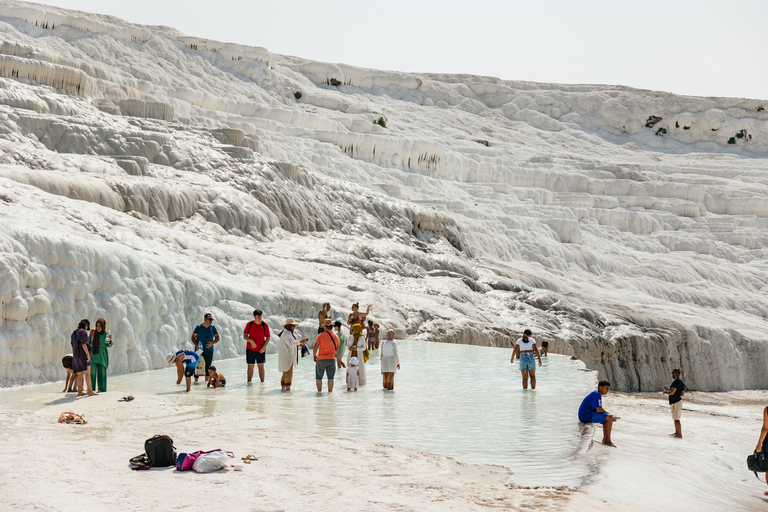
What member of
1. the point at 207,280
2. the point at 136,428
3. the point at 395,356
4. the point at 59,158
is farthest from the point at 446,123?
the point at 136,428

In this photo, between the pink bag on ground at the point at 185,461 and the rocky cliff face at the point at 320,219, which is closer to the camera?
the pink bag on ground at the point at 185,461

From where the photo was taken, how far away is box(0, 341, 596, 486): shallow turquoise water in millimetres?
8555

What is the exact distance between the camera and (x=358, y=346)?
515 inches

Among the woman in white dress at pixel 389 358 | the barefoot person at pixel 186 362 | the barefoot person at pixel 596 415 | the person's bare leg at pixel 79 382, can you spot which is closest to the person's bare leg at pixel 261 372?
the barefoot person at pixel 186 362

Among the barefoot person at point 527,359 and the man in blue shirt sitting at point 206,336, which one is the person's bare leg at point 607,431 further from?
the man in blue shirt sitting at point 206,336

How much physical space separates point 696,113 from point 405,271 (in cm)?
5213

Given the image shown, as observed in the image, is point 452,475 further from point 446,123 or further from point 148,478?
point 446,123

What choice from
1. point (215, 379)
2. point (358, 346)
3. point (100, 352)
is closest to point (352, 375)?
point (358, 346)

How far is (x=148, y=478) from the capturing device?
6.77 meters

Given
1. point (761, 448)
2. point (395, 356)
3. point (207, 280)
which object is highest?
point (207, 280)

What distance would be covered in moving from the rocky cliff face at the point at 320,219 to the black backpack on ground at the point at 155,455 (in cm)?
572

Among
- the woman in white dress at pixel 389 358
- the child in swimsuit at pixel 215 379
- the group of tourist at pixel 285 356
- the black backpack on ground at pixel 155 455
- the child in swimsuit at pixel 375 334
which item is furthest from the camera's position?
the child in swimsuit at pixel 375 334

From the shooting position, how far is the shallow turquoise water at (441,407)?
8.55 meters

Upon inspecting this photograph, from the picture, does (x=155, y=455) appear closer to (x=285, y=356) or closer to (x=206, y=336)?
(x=285, y=356)
